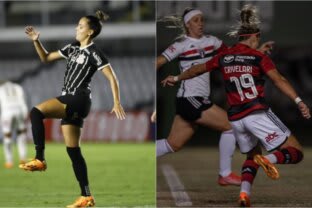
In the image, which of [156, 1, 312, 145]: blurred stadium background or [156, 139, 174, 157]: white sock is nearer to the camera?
[156, 139, 174, 157]: white sock

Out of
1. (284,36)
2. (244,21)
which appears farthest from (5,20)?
(244,21)

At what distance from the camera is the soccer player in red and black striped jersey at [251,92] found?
224 inches

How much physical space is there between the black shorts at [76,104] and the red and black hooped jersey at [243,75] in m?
1.08

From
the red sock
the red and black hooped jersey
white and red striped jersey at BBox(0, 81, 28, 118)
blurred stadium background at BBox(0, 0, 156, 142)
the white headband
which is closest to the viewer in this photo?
the red and black hooped jersey

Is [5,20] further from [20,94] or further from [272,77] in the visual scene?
[272,77]

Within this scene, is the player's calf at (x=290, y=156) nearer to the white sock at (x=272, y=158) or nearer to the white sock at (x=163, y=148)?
the white sock at (x=272, y=158)

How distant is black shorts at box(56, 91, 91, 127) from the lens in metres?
5.23

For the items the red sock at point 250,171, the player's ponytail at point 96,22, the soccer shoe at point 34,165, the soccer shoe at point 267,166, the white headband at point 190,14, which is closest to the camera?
the soccer shoe at point 34,165

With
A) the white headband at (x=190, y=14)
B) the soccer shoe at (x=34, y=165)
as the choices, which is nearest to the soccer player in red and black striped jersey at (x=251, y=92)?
the white headband at (x=190, y=14)

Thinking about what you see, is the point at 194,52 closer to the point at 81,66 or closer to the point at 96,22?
the point at 96,22

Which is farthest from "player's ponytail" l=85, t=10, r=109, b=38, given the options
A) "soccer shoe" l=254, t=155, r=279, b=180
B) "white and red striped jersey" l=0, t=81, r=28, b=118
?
"white and red striped jersey" l=0, t=81, r=28, b=118

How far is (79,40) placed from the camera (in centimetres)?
538

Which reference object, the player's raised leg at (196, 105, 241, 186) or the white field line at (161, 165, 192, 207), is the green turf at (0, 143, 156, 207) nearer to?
the white field line at (161, 165, 192, 207)

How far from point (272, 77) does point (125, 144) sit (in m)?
12.4
